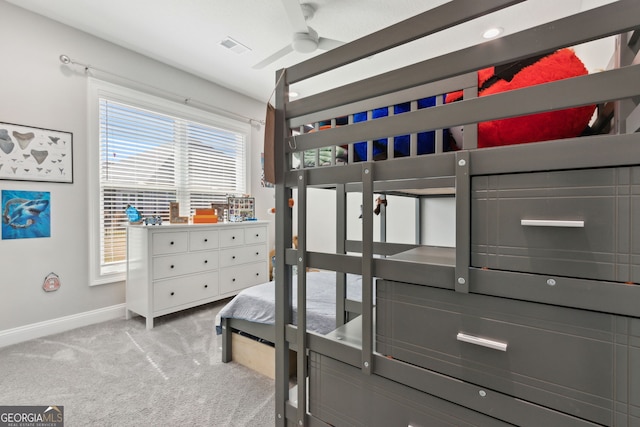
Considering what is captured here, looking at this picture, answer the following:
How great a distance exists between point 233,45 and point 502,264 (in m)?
3.00

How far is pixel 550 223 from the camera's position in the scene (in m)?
0.59

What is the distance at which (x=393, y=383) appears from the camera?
813mm

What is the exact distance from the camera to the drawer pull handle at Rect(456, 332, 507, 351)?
25.2 inches

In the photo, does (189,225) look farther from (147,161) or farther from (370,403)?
(370,403)

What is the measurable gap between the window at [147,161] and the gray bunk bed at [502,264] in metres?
2.75

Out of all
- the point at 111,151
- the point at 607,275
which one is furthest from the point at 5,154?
the point at 607,275

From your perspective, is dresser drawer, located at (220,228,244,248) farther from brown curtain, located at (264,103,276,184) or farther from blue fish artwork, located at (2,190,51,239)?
brown curtain, located at (264,103,276,184)

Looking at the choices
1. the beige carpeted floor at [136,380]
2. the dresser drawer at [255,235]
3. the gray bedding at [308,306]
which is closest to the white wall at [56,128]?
the beige carpeted floor at [136,380]

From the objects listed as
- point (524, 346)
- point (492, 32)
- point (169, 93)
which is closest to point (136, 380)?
point (524, 346)

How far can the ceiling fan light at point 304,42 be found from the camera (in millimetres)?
2166

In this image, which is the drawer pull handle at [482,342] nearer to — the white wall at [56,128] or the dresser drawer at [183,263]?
the dresser drawer at [183,263]

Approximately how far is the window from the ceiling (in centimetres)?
50

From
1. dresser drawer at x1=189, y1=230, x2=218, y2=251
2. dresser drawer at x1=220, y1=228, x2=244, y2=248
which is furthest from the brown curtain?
dresser drawer at x1=220, y1=228, x2=244, y2=248

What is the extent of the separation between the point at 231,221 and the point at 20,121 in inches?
77.4
